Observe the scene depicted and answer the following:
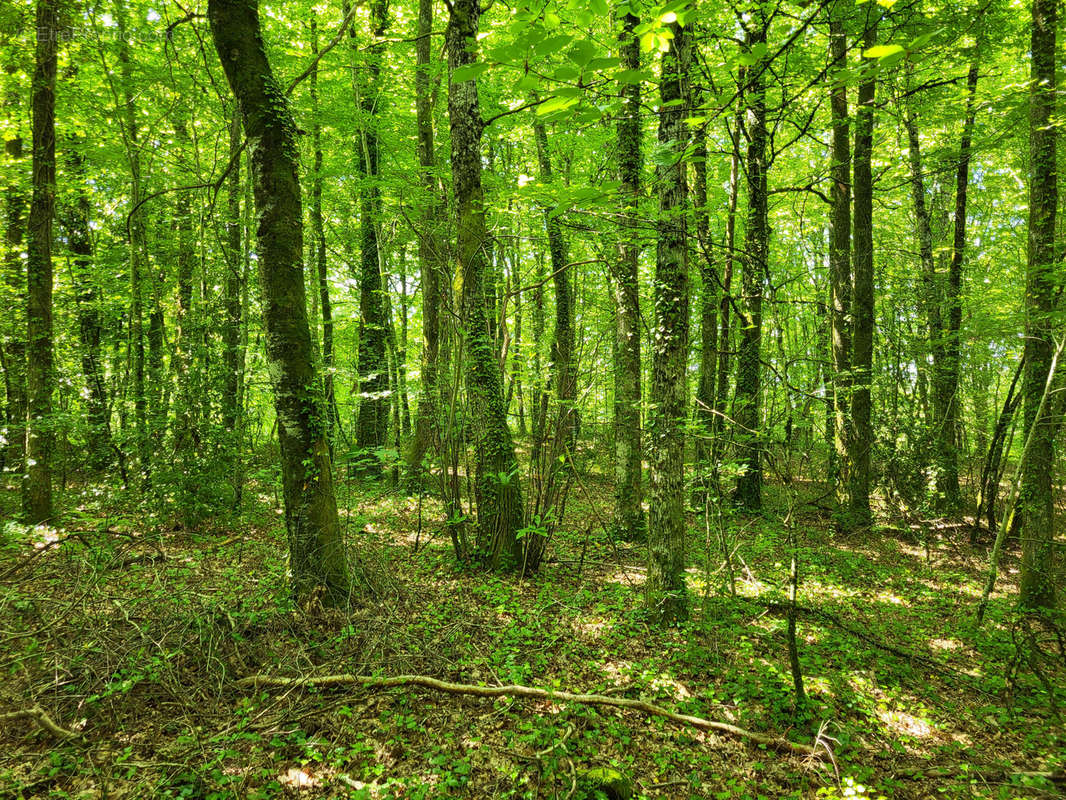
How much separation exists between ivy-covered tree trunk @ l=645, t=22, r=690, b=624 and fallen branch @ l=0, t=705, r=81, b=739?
4695 millimetres

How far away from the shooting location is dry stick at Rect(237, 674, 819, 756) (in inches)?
144

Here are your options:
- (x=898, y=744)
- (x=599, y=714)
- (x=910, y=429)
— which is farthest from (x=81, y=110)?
(x=910, y=429)

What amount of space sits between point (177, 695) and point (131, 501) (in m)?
5.68

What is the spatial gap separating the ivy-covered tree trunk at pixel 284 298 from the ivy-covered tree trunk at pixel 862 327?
936 cm

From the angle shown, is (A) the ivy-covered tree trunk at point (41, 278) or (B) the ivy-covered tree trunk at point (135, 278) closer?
(A) the ivy-covered tree trunk at point (41, 278)

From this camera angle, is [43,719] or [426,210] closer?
[43,719]

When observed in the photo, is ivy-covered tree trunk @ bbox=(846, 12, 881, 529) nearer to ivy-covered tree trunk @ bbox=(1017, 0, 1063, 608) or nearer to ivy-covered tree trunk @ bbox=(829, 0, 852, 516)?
ivy-covered tree trunk @ bbox=(829, 0, 852, 516)

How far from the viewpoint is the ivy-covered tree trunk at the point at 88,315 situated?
945 cm

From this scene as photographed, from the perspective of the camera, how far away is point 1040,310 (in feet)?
18.1

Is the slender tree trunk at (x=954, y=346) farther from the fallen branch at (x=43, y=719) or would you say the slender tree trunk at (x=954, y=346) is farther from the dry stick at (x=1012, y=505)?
the fallen branch at (x=43, y=719)

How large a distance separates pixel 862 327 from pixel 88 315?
18.6 metres

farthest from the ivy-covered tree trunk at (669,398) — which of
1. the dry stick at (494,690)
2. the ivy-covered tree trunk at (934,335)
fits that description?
the ivy-covered tree trunk at (934,335)

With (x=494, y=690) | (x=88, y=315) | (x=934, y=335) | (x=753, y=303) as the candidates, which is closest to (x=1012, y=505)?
(x=753, y=303)

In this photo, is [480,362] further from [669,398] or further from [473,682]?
[473,682]
